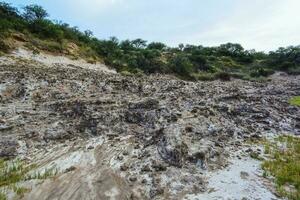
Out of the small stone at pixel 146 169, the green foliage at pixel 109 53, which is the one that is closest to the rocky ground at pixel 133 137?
the small stone at pixel 146 169

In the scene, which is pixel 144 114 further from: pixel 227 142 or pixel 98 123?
pixel 227 142

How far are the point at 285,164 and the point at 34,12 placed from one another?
42.6m

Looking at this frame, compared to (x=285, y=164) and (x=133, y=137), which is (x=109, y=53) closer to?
(x=133, y=137)

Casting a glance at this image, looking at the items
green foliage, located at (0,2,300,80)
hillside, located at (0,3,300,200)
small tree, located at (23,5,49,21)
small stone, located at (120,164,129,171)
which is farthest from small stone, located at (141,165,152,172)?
small tree, located at (23,5,49,21)

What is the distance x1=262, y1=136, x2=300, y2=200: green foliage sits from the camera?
10.7 metres

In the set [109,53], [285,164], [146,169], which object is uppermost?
[109,53]

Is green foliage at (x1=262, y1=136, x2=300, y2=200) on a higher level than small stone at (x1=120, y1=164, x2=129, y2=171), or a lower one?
lower

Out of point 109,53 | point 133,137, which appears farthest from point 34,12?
point 133,137

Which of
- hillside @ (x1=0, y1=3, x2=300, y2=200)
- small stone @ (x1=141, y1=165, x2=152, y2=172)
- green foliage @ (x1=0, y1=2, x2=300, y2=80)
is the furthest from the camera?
green foliage @ (x1=0, y1=2, x2=300, y2=80)

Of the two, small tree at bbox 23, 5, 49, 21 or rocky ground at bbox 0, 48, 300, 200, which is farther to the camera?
small tree at bbox 23, 5, 49, 21

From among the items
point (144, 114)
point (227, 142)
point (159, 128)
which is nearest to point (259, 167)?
point (227, 142)

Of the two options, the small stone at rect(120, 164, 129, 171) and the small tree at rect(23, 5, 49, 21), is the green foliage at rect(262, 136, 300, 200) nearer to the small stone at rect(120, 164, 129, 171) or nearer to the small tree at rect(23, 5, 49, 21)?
the small stone at rect(120, 164, 129, 171)

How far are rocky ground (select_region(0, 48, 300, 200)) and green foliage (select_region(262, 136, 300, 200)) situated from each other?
0.48 m

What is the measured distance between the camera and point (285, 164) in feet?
41.4
